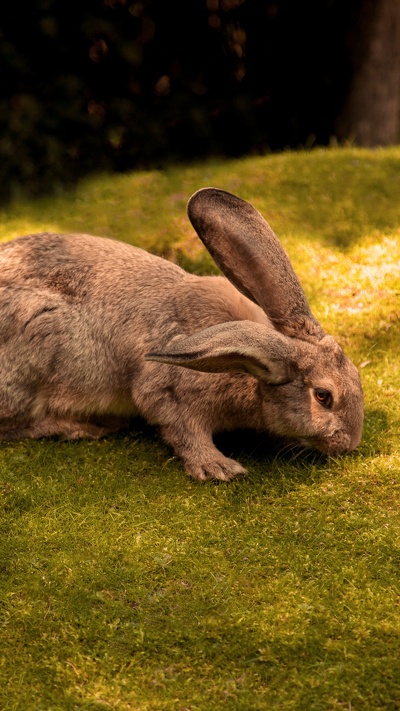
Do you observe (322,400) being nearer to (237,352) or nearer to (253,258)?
(237,352)

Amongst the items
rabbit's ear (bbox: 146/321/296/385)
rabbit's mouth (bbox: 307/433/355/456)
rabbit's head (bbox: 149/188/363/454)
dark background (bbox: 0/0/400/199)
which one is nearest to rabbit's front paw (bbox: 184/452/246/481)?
rabbit's head (bbox: 149/188/363/454)

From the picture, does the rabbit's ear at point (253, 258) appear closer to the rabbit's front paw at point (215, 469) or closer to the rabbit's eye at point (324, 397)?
the rabbit's eye at point (324, 397)

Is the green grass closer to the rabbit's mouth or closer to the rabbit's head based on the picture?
the rabbit's mouth

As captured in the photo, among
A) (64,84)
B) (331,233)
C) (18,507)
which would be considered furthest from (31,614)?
(64,84)

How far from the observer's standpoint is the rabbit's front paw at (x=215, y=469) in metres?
4.99

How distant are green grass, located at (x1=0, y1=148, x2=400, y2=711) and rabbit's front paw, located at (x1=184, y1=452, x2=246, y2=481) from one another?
58mm

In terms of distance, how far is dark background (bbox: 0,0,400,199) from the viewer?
10484 millimetres

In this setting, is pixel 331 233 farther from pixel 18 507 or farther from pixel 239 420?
pixel 18 507

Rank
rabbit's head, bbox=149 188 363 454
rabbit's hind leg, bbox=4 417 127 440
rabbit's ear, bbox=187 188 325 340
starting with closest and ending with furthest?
Answer: rabbit's head, bbox=149 188 363 454, rabbit's ear, bbox=187 188 325 340, rabbit's hind leg, bbox=4 417 127 440

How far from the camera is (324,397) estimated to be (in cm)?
486

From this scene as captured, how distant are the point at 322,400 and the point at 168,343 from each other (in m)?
0.93

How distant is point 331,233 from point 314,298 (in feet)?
3.45

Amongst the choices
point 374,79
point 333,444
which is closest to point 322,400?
point 333,444

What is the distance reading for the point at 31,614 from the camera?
408cm
